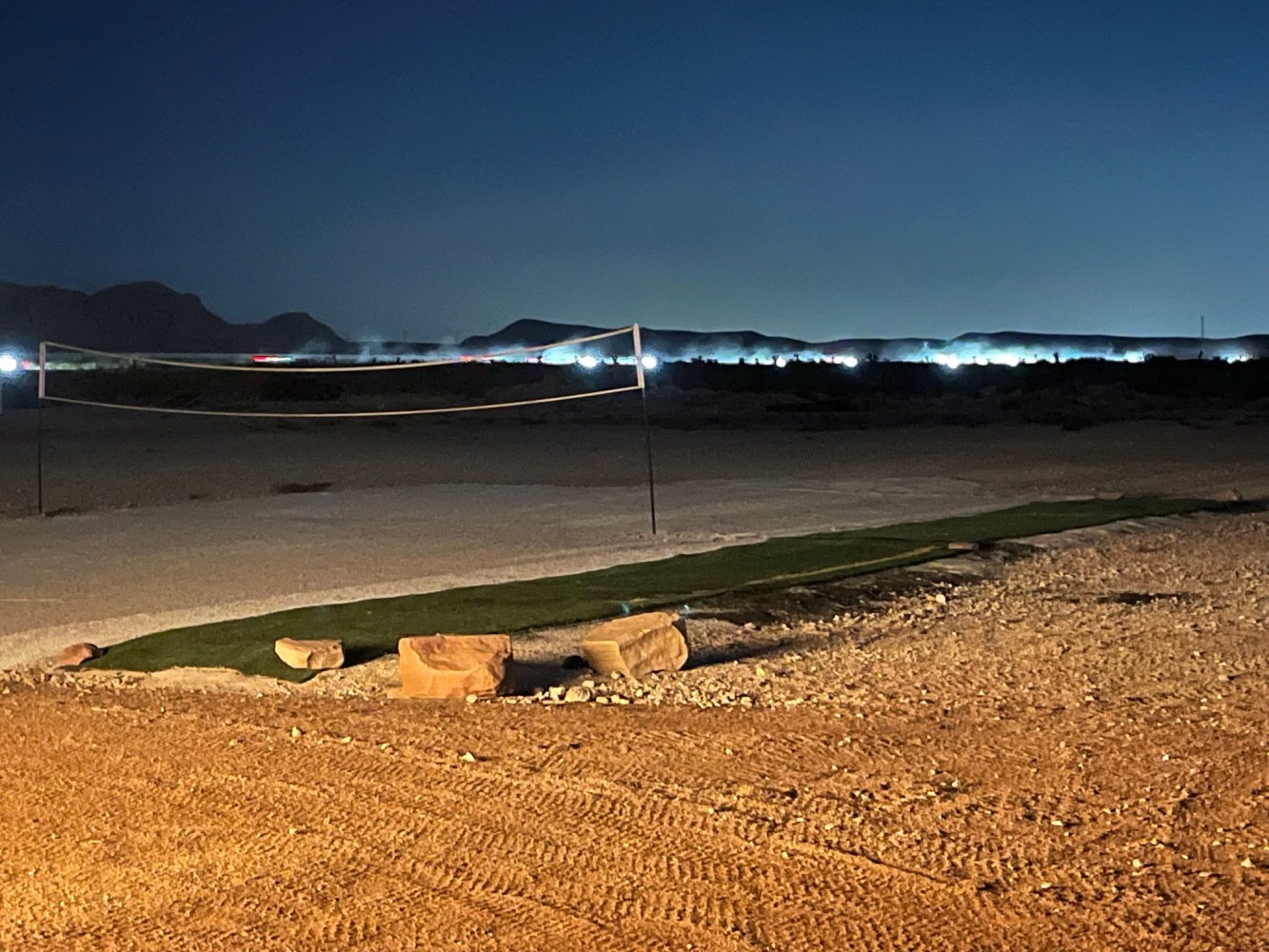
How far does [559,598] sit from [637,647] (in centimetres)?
335

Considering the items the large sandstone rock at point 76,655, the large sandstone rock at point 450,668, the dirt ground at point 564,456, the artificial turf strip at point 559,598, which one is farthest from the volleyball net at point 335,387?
the large sandstone rock at point 450,668

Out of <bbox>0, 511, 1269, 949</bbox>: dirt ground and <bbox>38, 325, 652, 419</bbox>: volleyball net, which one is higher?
<bbox>38, 325, 652, 419</bbox>: volleyball net

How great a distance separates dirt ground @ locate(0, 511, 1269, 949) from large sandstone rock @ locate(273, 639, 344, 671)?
0.53 metres

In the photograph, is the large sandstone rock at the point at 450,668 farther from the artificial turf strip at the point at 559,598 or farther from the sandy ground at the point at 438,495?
the sandy ground at the point at 438,495

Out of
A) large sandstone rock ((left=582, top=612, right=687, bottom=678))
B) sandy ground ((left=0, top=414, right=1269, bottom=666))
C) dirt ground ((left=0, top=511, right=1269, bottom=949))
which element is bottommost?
dirt ground ((left=0, top=511, right=1269, bottom=949))

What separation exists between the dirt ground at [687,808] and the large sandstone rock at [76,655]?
0.46 m

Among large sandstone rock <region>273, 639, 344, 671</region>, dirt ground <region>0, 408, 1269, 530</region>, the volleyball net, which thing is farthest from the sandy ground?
the volleyball net

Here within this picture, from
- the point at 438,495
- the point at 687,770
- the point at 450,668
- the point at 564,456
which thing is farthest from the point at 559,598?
the point at 564,456

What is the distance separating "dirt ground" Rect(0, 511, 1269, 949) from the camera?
18.0ft

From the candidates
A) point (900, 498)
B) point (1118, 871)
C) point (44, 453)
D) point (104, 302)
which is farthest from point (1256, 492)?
point (104, 302)

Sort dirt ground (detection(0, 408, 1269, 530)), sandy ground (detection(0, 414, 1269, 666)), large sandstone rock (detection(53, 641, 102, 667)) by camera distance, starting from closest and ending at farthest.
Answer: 1. large sandstone rock (detection(53, 641, 102, 667))
2. sandy ground (detection(0, 414, 1269, 666))
3. dirt ground (detection(0, 408, 1269, 530))

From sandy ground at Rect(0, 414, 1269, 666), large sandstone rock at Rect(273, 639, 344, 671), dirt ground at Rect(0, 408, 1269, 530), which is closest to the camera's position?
large sandstone rock at Rect(273, 639, 344, 671)

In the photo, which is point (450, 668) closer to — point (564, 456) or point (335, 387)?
point (564, 456)

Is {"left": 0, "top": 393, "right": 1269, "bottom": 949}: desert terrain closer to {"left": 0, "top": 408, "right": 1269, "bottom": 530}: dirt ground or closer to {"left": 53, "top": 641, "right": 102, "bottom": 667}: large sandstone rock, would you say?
{"left": 53, "top": 641, "right": 102, "bottom": 667}: large sandstone rock
